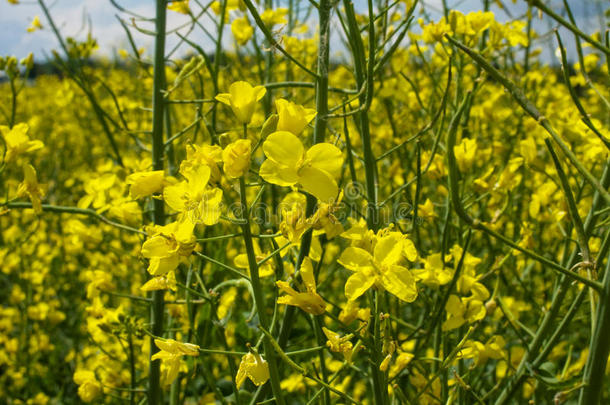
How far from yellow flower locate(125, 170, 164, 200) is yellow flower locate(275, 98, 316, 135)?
27cm

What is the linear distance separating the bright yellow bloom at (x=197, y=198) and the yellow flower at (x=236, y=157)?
4 cm

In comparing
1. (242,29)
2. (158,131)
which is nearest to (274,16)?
(242,29)

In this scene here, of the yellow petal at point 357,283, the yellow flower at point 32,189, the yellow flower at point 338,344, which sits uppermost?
the yellow flower at point 32,189

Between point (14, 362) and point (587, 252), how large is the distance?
308 cm

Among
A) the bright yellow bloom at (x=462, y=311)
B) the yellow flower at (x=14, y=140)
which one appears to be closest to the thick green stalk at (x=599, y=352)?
the bright yellow bloom at (x=462, y=311)

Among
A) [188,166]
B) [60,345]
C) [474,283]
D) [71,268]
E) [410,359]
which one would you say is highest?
[188,166]

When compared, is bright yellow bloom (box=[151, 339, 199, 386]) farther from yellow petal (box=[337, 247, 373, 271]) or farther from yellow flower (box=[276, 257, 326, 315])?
yellow petal (box=[337, 247, 373, 271])

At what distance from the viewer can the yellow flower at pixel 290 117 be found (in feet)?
2.98

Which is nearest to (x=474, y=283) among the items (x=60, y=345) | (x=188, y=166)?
(x=188, y=166)

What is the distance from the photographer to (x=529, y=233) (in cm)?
162

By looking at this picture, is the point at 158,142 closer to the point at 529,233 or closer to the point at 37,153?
the point at 529,233

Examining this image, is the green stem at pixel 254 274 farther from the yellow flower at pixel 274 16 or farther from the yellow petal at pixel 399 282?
the yellow flower at pixel 274 16

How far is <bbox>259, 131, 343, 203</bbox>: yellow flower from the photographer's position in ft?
2.77

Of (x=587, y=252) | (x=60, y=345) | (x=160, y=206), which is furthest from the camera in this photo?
(x=60, y=345)
